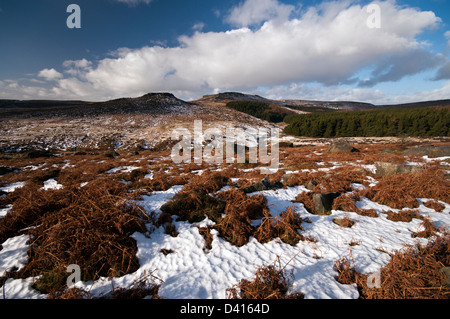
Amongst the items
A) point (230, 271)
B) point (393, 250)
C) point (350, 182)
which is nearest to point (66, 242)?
point (230, 271)

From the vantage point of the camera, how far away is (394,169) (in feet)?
30.2

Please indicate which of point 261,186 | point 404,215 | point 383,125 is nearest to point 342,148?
point 404,215

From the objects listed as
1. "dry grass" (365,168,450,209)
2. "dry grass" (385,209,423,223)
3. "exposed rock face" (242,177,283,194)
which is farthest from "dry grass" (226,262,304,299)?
"dry grass" (365,168,450,209)

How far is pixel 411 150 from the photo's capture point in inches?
617

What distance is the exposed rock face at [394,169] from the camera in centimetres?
Result: 894

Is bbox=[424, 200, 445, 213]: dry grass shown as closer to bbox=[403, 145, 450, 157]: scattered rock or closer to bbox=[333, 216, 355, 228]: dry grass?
bbox=[333, 216, 355, 228]: dry grass

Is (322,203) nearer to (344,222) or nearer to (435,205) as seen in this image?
(344,222)

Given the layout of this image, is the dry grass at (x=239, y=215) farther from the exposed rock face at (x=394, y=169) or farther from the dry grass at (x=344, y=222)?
the exposed rock face at (x=394, y=169)

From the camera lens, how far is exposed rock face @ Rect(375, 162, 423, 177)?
894 cm

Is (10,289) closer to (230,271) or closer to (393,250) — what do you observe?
(230,271)

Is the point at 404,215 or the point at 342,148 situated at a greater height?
the point at 342,148

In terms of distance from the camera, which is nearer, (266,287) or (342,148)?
(266,287)

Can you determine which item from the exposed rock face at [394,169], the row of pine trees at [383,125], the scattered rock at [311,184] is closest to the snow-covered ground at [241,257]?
the scattered rock at [311,184]

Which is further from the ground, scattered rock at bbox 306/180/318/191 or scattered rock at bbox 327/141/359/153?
scattered rock at bbox 327/141/359/153
